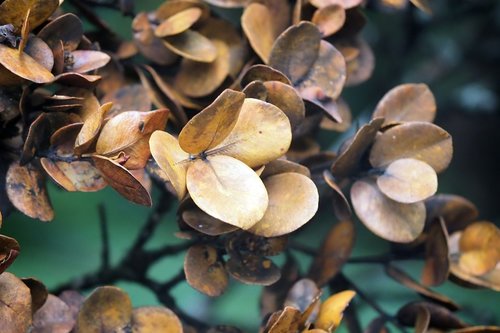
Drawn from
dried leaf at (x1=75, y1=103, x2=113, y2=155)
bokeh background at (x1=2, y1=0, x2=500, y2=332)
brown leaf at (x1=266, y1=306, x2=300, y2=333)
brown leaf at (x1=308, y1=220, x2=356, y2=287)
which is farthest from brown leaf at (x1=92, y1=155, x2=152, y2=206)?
bokeh background at (x1=2, y1=0, x2=500, y2=332)

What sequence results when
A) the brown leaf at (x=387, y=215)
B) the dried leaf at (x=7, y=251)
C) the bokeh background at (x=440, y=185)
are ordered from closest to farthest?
the dried leaf at (x=7, y=251) < the brown leaf at (x=387, y=215) < the bokeh background at (x=440, y=185)

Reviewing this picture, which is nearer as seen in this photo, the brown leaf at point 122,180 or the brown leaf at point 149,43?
the brown leaf at point 122,180

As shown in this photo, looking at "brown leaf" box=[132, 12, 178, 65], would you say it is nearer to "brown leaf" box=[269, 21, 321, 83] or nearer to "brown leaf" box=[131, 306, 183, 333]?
"brown leaf" box=[269, 21, 321, 83]

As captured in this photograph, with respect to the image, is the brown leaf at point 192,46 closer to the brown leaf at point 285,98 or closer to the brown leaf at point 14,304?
the brown leaf at point 285,98

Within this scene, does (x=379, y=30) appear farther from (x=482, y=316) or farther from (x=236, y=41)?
(x=236, y=41)

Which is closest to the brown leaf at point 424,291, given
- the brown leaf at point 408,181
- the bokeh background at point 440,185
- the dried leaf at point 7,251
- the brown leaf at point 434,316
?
the brown leaf at point 434,316

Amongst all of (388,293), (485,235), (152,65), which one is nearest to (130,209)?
(388,293)

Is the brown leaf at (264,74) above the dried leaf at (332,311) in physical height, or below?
above
